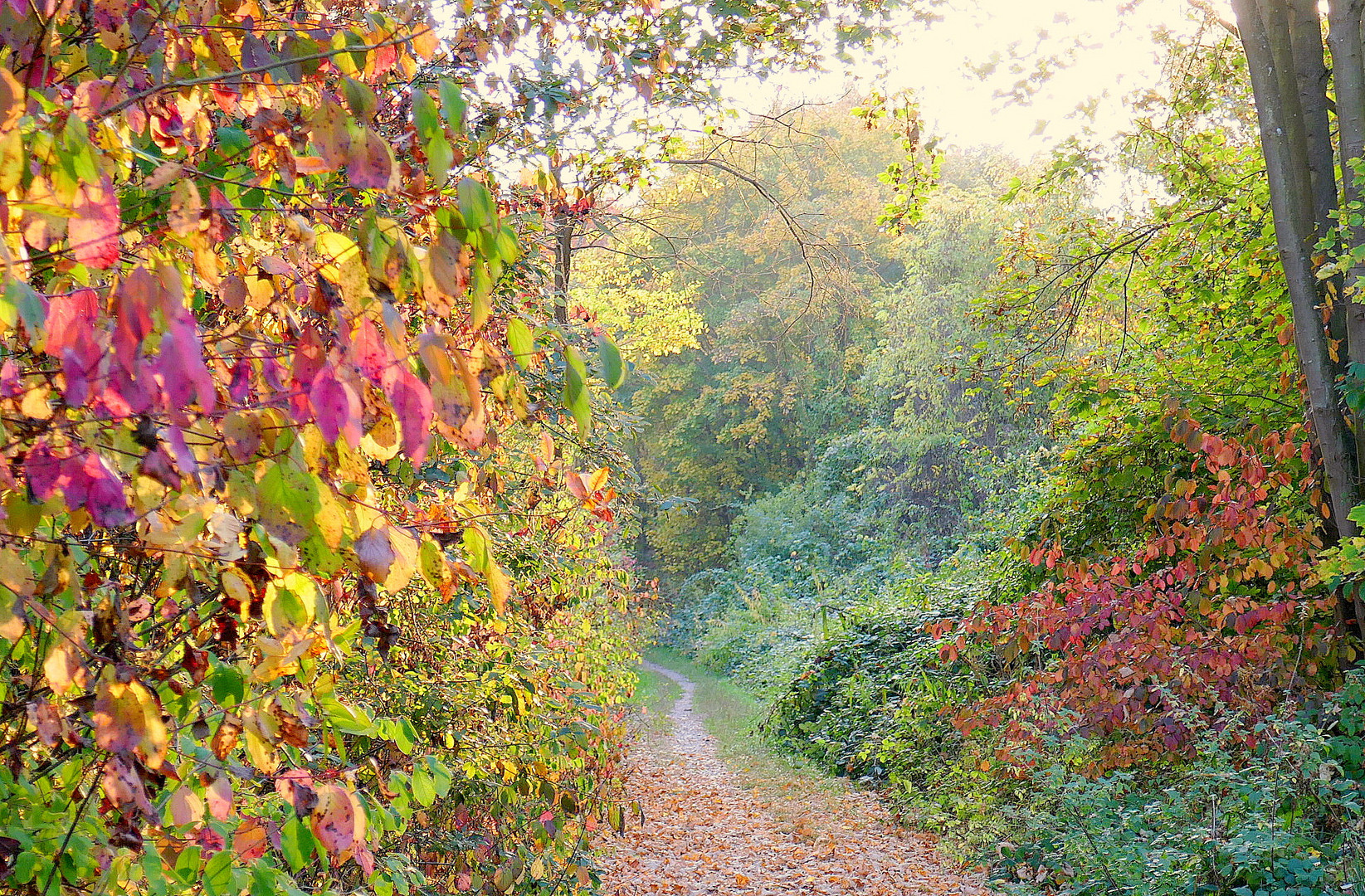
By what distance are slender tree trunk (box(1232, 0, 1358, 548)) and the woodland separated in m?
0.02

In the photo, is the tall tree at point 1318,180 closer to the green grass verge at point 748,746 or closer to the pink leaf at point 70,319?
the pink leaf at point 70,319

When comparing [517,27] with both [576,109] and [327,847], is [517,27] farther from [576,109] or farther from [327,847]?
[327,847]

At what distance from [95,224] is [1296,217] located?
5918 mm

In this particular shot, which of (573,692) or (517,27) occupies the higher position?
(517,27)

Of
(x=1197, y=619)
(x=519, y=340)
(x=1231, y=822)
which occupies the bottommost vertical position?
(x=1231, y=822)

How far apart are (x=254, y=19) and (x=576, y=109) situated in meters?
2.91

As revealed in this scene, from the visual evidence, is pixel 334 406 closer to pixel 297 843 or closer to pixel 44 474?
pixel 44 474

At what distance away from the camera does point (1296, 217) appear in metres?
5.41

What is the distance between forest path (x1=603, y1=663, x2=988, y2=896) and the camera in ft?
22.5

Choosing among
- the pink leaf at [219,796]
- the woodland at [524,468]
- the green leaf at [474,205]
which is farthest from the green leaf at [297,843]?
the green leaf at [474,205]

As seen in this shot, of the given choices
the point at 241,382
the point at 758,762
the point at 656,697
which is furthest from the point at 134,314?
the point at 656,697

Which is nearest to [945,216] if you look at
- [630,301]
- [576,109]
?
[630,301]

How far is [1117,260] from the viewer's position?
23.7ft

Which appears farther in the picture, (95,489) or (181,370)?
(95,489)
